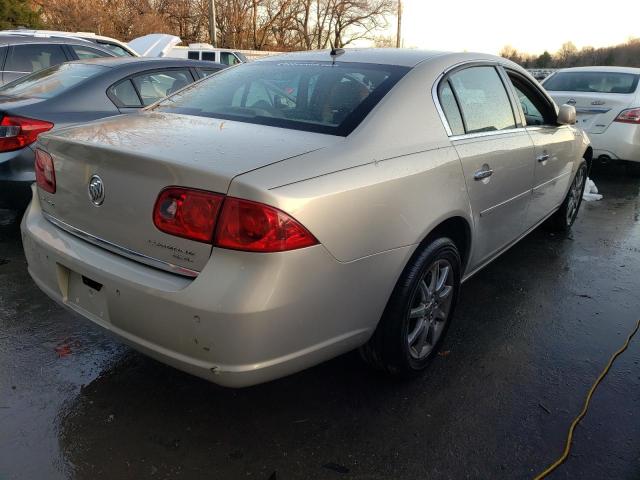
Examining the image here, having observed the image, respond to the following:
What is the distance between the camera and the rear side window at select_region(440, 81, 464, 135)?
272 cm

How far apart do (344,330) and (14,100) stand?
A: 3689mm

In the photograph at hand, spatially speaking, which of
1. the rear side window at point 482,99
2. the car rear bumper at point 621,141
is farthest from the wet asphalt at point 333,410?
the car rear bumper at point 621,141

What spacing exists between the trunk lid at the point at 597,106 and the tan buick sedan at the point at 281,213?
4994mm

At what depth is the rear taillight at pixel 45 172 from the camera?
2.39 metres

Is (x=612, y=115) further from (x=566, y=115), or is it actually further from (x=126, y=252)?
(x=126, y=252)

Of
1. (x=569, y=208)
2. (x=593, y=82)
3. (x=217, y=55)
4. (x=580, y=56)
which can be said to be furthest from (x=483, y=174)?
(x=580, y=56)

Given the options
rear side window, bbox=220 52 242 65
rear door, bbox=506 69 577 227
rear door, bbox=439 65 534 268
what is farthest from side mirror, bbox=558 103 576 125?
rear side window, bbox=220 52 242 65

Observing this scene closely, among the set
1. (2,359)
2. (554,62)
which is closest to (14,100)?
(2,359)

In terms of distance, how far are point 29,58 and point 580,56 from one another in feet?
218

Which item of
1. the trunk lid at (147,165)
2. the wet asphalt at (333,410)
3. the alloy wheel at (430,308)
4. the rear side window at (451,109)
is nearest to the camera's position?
the trunk lid at (147,165)

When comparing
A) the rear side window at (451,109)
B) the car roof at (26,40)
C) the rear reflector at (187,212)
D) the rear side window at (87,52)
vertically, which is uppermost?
the car roof at (26,40)

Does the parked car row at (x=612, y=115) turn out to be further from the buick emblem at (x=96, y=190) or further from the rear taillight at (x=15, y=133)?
the buick emblem at (x=96, y=190)

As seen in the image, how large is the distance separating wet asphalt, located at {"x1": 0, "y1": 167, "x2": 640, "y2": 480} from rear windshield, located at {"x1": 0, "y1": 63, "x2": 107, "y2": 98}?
198cm

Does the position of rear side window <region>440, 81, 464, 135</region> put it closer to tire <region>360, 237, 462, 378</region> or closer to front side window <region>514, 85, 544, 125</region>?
tire <region>360, 237, 462, 378</region>
